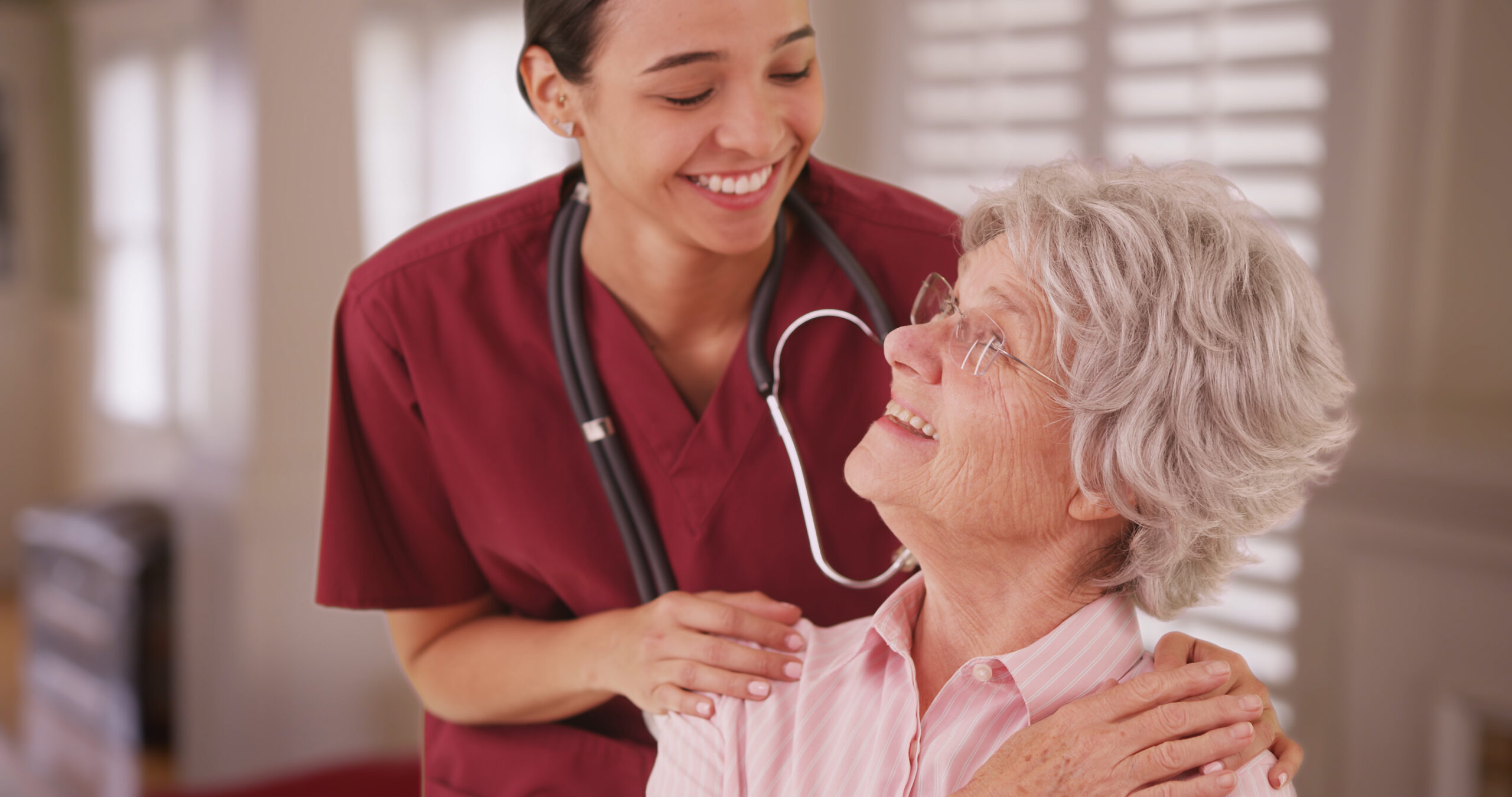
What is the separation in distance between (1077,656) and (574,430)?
0.57 m

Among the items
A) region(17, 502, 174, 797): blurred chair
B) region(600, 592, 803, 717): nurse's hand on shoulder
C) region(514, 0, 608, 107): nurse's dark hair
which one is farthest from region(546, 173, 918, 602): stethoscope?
region(17, 502, 174, 797): blurred chair

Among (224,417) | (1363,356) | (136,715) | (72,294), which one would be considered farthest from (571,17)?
(72,294)

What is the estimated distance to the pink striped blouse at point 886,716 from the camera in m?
0.99

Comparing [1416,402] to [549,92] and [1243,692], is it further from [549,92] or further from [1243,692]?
[549,92]

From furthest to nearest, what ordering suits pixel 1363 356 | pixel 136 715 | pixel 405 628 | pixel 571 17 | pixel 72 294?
pixel 72 294, pixel 136 715, pixel 1363 356, pixel 405 628, pixel 571 17

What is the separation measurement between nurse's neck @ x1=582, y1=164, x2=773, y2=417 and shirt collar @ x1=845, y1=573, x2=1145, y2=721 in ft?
1.35

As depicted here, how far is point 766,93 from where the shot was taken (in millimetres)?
1087

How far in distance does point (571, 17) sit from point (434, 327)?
38cm

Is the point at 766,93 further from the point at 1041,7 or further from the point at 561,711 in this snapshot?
the point at 1041,7

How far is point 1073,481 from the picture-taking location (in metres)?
0.96

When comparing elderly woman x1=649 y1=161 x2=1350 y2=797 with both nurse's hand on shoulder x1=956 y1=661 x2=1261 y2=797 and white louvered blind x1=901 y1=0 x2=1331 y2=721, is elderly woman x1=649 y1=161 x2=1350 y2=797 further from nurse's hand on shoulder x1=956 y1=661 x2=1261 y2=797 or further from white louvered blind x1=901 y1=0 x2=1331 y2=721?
white louvered blind x1=901 y1=0 x2=1331 y2=721

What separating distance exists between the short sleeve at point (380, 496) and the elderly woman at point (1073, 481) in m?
0.43

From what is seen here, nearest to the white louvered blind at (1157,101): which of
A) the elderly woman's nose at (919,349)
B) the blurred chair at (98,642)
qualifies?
the elderly woman's nose at (919,349)

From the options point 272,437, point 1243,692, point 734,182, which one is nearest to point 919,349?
point 734,182
